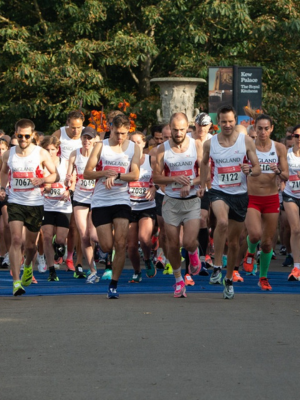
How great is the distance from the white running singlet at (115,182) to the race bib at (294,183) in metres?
3.63

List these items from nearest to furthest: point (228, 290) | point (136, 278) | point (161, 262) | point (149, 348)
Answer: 1. point (149, 348)
2. point (228, 290)
3. point (136, 278)
4. point (161, 262)

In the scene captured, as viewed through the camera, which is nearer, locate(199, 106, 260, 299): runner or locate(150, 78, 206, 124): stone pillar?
locate(199, 106, 260, 299): runner

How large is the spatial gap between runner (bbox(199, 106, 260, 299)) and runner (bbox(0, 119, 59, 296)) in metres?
1.74

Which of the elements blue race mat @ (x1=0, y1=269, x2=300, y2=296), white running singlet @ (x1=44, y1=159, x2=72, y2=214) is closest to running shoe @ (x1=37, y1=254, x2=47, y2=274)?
blue race mat @ (x1=0, y1=269, x2=300, y2=296)

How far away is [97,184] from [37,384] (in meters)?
4.97

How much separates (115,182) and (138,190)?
2.67 meters

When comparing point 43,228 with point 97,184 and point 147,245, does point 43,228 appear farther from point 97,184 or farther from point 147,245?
point 97,184

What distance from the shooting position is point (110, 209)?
1137 centimetres

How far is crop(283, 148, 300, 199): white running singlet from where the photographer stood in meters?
14.5

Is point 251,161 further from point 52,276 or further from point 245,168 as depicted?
point 52,276

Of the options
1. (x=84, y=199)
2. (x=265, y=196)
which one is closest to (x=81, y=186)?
(x=84, y=199)

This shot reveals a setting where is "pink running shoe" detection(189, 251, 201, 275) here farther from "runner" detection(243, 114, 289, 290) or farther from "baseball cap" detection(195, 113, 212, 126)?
"baseball cap" detection(195, 113, 212, 126)

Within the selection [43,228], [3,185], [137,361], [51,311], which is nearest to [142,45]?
[43,228]

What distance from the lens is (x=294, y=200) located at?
47.6 feet
